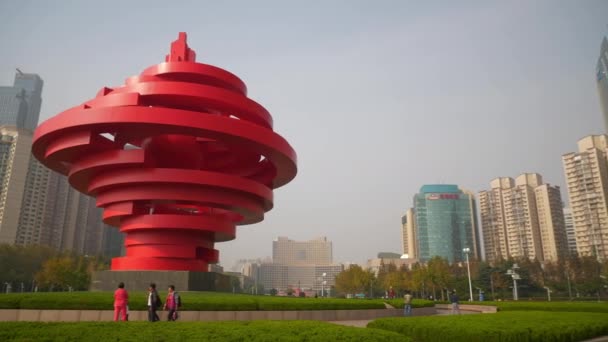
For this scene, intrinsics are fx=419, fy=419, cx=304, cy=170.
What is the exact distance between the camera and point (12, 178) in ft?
279

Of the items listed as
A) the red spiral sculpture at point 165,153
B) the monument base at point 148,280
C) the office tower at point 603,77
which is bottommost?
the monument base at point 148,280

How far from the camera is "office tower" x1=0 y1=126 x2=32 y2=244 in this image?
82.9 metres

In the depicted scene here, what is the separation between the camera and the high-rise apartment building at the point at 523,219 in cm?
11744

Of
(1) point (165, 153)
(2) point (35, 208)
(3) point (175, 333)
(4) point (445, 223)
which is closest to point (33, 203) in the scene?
(2) point (35, 208)

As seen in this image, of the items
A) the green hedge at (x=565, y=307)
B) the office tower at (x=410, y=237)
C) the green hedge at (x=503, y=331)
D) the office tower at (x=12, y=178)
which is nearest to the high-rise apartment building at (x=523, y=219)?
the office tower at (x=410, y=237)

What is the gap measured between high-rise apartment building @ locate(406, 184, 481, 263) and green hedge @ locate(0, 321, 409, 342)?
5685 inches

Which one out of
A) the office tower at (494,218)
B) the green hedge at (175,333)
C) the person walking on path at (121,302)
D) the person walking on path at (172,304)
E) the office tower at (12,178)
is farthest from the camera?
the office tower at (494,218)

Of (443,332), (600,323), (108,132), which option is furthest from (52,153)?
(600,323)

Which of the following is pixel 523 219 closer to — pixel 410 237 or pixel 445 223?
pixel 445 223

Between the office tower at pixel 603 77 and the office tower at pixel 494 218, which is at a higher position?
the office tower at pixel 603 77

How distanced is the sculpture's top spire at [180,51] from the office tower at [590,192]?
10396 cm

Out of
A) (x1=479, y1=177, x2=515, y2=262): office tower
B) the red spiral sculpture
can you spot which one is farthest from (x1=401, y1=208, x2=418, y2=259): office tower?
the red spiral sculpture

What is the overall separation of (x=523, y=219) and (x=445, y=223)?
30.1 m

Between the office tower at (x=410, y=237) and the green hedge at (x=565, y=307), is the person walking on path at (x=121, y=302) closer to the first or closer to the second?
the green hedge at (x=565, y=307)
